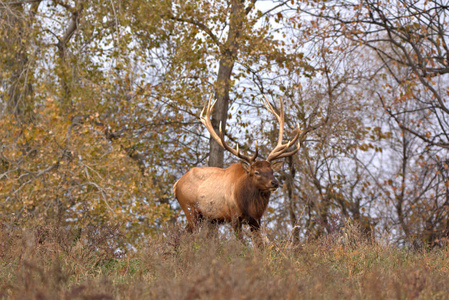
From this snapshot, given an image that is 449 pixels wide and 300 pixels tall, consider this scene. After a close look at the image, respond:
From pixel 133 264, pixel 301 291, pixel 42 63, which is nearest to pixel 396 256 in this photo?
pixel 301 291

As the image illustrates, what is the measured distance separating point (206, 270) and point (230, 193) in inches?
172

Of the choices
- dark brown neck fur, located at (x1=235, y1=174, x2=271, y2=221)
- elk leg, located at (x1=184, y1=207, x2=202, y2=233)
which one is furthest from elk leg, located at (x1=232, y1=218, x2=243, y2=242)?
elk leg, located at (x1=184, y1=207, x2=202, y2=233)

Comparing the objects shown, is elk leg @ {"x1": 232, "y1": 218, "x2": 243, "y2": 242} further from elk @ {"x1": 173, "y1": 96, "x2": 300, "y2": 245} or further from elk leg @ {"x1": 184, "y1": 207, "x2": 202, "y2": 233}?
elk leg @ {"x1": 184, "y1": 207, "x2": 202, "y2": 233}

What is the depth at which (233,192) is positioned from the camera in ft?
27.7

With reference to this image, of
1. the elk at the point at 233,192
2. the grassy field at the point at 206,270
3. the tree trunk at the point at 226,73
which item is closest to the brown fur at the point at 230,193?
the elk at the point at 233,192

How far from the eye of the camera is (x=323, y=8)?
1331 centimetres

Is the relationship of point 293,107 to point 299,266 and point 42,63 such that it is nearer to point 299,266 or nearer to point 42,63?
point 42,63

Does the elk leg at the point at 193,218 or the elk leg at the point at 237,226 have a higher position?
the elk leg at the point at 193,218

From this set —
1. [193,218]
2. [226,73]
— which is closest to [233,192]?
[193,218]

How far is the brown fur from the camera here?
8250 millimetres

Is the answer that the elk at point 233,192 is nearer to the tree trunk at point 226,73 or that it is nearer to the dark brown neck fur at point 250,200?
the dark brown neck fur at point 250,200

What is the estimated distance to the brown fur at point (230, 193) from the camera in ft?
27.1

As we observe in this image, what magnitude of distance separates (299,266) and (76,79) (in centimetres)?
977

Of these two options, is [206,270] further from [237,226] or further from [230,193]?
[230,193]
